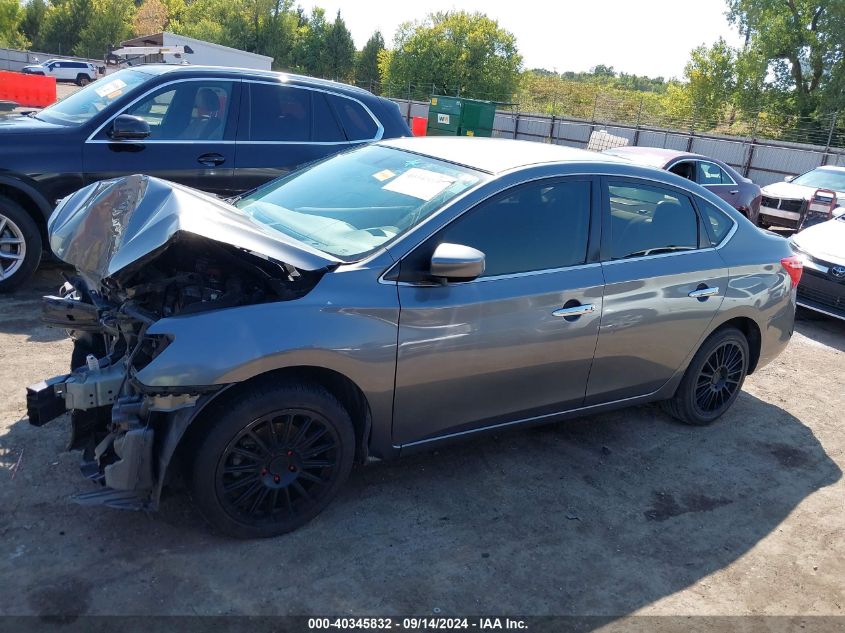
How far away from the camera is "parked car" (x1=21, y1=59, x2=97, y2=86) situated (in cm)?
4488

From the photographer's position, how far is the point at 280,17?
7169cm

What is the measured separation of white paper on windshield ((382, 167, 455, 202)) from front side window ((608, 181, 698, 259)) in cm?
101

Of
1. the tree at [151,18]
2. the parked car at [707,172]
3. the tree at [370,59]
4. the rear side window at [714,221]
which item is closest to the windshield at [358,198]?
the rear side window at [714,221]

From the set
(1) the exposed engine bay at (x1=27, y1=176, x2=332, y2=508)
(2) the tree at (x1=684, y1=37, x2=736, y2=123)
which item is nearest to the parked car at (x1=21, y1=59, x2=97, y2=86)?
(2) the tree at (x1=684, y1=37, x2=736, y2=123)

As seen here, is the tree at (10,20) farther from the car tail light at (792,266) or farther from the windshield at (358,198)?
the car tail light at (792,266)

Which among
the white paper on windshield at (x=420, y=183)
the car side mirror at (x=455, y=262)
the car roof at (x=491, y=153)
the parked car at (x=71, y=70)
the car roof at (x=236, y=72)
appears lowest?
the car side mirror at (x=455, y=262)

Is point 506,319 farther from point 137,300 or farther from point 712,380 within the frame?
point 712,380

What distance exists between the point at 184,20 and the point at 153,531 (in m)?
93.3

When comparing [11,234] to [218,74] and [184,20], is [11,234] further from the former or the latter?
[184,20]

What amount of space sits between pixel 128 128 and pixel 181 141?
0.58 m

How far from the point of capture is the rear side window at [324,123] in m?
6.99

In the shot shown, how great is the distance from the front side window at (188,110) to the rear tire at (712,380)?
453 cm

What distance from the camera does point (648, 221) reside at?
14.1 ft

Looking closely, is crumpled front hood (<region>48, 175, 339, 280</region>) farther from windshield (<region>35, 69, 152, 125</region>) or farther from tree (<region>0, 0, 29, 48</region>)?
tree (<region>0, 0, 29, 48</region>)
